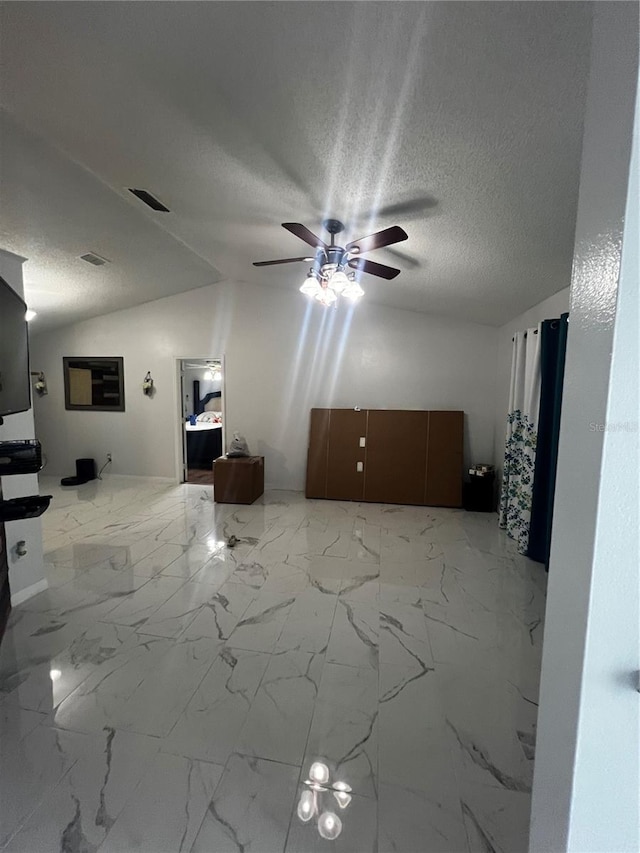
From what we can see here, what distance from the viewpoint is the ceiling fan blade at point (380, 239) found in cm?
203

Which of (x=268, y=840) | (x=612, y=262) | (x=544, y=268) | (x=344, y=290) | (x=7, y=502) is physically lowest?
(x=268, y=840)

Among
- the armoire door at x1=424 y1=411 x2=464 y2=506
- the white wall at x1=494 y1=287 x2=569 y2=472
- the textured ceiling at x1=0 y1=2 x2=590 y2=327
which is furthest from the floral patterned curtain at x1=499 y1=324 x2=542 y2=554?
the armoire door at x1=424 y1=411 x2=464 y2=506

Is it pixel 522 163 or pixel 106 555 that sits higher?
pixel 522 163

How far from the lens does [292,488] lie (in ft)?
16.8

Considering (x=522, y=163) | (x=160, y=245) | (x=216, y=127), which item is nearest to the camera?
(x=522, y=163)

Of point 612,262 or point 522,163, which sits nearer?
point 612,262

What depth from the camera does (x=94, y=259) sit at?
3480 mm

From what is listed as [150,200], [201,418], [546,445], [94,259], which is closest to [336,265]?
[150,200]

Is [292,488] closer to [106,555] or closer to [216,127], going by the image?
[106,555]

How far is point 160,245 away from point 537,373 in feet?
12.1

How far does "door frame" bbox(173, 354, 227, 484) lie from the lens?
5.18 metres

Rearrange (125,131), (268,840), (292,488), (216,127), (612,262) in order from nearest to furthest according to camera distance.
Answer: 1. (612,262)
2. (268,840)
3. (216,127)
4. (125,131)
5. (292,488)

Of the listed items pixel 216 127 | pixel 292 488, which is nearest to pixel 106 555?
pixel 292 488

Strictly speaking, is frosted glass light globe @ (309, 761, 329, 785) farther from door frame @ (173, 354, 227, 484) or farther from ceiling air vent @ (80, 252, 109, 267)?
door frame @ (173, 354, 227, 484)
